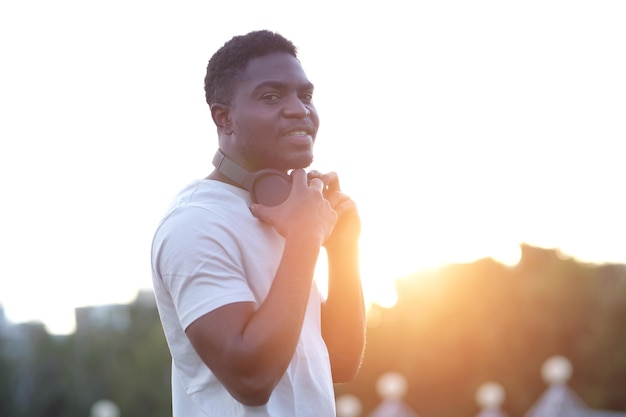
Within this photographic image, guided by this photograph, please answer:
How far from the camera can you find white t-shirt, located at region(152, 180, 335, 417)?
2904 millimetres

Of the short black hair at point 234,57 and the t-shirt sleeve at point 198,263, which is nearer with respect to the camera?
the t-shirt sleeve at point 198,263

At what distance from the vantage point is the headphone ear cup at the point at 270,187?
121 inches

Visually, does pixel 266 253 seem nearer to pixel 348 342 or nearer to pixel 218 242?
pixel 218 242

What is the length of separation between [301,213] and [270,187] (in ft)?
0.45

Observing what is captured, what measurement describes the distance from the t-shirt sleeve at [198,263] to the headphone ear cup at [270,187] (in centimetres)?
15

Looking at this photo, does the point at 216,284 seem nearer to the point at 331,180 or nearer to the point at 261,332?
the point at 261,332

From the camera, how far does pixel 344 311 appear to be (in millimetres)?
3371

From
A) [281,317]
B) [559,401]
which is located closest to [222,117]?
[281,317]

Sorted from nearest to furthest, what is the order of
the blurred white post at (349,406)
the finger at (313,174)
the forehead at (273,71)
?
the forehead at (273,71)
the finger at (313,174)
the blurred white post at (349,406)

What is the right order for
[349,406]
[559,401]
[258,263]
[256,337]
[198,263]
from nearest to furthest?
[256,337] < [198,263] < [258,263] < [559,401] < [349,406]

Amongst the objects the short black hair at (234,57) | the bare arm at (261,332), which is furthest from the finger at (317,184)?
the short black hair at (234,57)

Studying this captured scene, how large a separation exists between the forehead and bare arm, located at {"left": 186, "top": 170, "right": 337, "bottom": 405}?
0.50 metres

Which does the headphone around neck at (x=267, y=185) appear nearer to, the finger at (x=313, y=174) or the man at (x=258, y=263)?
the man at (x=258, y=263)

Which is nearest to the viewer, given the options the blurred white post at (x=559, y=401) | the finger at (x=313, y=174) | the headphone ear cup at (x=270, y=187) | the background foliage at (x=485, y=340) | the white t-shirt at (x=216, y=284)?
the white t-shirt at (x=216, y=284)
